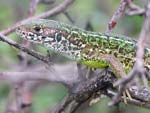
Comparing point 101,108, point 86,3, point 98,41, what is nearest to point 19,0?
point 86,3

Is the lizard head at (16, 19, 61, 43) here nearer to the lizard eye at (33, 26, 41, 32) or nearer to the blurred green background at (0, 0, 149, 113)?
the lizard eye at (33, 26, 41, 32)

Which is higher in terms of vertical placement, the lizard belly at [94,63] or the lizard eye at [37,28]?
the lizard eye at [37,28]

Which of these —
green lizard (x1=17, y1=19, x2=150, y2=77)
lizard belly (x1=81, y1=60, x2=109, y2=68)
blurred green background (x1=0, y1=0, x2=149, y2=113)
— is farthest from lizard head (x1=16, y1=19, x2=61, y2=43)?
blurred green background (x1=0, y1=0, x2=149, y2=113)

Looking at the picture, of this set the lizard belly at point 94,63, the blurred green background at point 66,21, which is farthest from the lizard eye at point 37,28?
the blurred green background at point 66,21

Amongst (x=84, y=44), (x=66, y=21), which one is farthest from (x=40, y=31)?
(x=66, y=21)

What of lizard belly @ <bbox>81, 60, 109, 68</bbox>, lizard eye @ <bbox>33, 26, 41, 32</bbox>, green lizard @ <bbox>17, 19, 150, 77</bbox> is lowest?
lizard belly @ <bbox>81, 60, 109, 68</bbox>

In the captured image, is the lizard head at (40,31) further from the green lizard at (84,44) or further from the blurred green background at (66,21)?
the blurred green background at (66,21)

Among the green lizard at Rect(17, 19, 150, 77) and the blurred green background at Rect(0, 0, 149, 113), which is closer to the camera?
the green lizard at Rect(17, 19, 150, 77)
